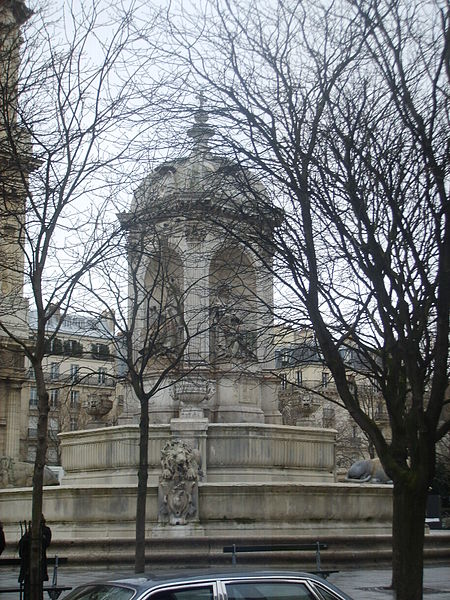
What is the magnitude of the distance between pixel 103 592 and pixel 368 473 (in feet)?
73.9

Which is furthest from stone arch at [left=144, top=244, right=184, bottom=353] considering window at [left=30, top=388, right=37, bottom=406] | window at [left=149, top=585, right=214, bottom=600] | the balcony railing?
window at [left=30, top=388, right=37, bottom=406]

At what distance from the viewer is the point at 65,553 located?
20375 mm

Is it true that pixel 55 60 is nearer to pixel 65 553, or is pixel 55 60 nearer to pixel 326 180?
pixel 326 180

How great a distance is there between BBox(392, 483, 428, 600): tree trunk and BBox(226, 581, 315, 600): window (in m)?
3.50

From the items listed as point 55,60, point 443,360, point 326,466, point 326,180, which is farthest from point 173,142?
point 326,466

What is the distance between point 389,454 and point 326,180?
3.52 m

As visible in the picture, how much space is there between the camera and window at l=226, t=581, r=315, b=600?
294 inches

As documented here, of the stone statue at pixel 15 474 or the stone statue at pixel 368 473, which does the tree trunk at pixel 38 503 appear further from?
the stone statue at pixel 15 474

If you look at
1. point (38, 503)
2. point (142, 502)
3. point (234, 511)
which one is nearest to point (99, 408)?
point (234, 511)

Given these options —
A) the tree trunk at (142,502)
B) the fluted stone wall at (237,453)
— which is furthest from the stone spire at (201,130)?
the fluted stone wall at (237,453)

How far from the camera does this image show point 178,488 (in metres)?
21.9

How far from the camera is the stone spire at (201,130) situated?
12.4 metres

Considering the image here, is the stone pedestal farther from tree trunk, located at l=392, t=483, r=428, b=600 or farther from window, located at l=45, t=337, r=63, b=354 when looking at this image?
tree trunk, located at l=392, t=483, r=428, b=600

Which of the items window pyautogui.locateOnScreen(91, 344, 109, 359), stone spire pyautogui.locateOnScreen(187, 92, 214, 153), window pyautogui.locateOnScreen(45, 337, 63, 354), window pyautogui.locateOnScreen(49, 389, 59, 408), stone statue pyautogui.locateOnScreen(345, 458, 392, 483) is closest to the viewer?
stone spire pyautogui.locateOnScreen(187, 92, 214, 153)
